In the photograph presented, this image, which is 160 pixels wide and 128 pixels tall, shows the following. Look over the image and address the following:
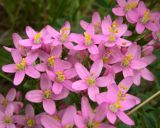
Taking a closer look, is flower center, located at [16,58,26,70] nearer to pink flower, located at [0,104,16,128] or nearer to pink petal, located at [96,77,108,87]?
pink flower, located at [0,104,16,128]

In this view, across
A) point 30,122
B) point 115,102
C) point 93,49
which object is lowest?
point 30,122

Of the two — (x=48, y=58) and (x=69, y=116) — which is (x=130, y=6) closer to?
(x=48, y=58)

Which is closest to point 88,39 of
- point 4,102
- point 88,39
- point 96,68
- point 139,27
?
point 88,39

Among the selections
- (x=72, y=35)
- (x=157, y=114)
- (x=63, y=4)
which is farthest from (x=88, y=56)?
(x=63, y=4)

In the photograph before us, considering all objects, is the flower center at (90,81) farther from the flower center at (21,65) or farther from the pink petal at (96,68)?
the flower center at (21,65)

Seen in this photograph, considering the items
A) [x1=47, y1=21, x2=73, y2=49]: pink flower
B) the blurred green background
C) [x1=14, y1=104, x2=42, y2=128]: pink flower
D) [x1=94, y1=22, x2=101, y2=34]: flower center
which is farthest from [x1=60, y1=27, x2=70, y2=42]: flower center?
the blurred green background
